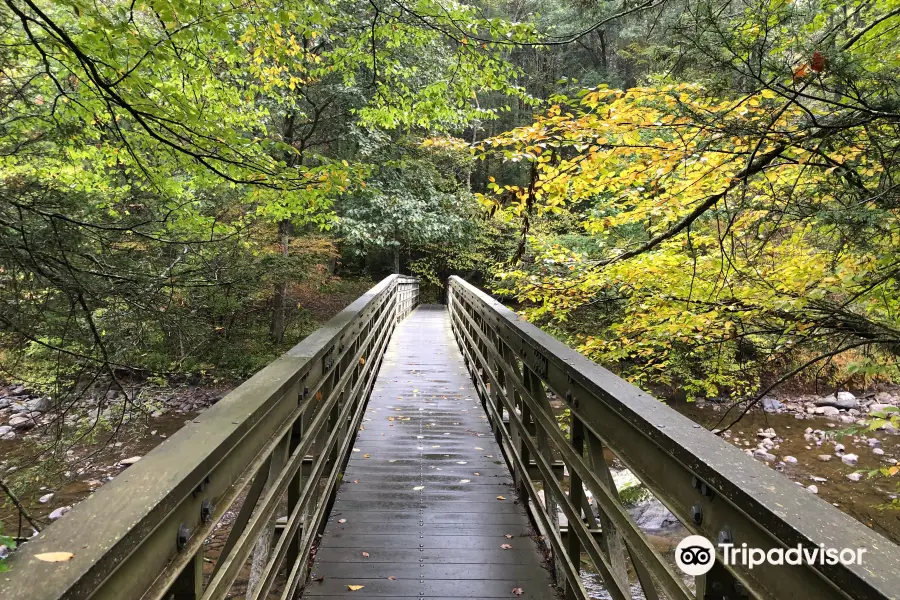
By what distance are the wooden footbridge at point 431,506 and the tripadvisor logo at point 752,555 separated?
1cm

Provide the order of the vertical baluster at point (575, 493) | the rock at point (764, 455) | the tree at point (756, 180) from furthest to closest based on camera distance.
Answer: the rock at point (764, 455) < the tree at point (756, 180) < the vertical baluster at point (575, 493)

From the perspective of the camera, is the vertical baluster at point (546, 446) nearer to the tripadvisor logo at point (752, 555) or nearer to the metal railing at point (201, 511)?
the metal railing at point (201, 511)

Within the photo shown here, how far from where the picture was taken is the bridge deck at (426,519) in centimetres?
270

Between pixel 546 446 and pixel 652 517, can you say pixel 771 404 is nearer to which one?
pixel 652 517

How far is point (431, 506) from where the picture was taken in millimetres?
3564

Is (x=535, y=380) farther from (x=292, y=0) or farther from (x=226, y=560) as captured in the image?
(x=292, y=0)

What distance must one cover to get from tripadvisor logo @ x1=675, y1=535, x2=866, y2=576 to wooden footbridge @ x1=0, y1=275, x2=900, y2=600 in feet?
0.04

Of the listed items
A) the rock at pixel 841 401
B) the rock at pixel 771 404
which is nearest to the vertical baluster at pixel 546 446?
the rock at pixel 771 404

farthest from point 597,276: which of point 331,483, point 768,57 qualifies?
point 331,483

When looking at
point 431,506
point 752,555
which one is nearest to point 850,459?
point 431,506

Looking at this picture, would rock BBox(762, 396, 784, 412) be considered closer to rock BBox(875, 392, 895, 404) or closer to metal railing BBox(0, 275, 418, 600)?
rock BBox(875, 392, 895, 404)

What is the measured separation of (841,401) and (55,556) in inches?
642

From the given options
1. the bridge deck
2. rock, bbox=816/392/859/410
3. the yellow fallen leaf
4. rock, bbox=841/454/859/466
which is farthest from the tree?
rock, bbox=816/392/859/410

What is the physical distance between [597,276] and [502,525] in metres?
2.67
